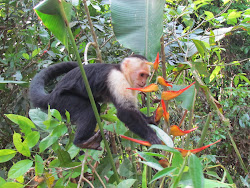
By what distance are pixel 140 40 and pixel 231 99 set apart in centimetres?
283

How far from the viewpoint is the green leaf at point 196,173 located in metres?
0.59

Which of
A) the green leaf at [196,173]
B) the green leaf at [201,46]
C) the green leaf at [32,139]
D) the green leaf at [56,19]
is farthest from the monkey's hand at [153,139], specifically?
the green leaf at [196,173]

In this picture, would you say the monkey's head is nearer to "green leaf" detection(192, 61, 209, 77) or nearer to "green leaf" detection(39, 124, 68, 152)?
"green leaf" detection(192, 61, 209, 77)

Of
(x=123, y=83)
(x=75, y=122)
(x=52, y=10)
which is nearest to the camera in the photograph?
(x=52, y=10)

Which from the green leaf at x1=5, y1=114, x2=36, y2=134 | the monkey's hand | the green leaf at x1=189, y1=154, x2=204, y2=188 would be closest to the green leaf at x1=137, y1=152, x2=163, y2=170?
the green leaf at x1=189, y1=154, x2=204, y2=188

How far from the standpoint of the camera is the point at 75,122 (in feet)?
7.34

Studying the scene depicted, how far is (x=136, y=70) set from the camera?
83.0 inches

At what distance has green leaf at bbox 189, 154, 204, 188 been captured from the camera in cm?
59

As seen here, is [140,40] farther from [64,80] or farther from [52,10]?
[64,80]

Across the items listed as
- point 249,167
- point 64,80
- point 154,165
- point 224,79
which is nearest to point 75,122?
point 64,80

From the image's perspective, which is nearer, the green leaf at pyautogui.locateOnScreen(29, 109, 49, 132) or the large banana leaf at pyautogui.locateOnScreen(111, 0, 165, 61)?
the green leaf at pyautogui.locateOnScreen(29, 109, 49, 132)

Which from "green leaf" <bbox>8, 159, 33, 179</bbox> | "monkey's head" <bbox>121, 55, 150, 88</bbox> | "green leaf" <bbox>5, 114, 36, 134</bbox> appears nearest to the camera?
"green leaf" <bbox>8, 159, 33, 179</bbox>

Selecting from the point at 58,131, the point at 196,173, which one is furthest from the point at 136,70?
the point at 196,173

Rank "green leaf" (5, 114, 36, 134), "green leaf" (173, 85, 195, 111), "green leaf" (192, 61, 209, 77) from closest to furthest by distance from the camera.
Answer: "green leaf" (5, 114, 36, 134) < "green leaf" (173, 85, 195, 111) < "green leaf" (192, 61, 209, 77)
